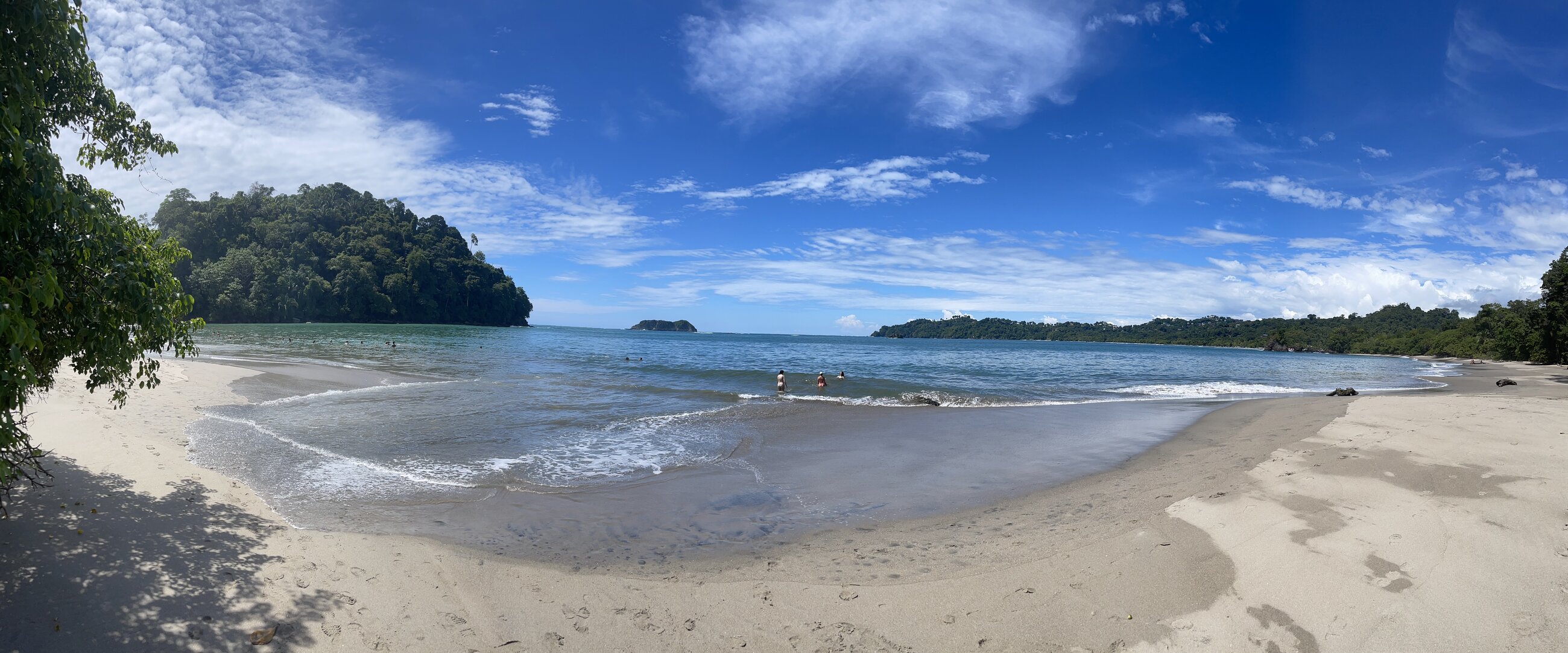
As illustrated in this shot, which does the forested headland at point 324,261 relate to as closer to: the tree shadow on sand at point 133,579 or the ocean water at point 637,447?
the ocean water at point 637,447

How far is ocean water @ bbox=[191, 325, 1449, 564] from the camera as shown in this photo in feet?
24.6

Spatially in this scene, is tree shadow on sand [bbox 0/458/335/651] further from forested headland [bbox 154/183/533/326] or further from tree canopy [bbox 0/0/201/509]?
forested headland [bbox 154/183/533/326]

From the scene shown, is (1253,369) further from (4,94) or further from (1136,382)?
(4,94)

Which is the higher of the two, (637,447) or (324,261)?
(324,261)

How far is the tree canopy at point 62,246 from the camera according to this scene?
350 cm

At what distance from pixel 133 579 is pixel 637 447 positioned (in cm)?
805

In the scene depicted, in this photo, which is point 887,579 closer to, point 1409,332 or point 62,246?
point 62,246

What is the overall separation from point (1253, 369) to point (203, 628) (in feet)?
209

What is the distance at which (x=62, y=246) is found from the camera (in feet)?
14.2

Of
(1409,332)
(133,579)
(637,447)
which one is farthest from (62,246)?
(1409,332)

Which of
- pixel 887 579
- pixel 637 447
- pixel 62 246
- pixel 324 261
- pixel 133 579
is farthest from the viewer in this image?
pixel 324 261

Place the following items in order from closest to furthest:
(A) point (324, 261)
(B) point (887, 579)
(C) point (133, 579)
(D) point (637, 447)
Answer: (C) point (133, 579) → (B) point (887, 579) → (D) point (637, 447) → (A) point (324, 261)

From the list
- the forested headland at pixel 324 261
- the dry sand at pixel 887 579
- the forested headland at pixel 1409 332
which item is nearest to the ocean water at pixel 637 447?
the dry sand at pixel 887 579

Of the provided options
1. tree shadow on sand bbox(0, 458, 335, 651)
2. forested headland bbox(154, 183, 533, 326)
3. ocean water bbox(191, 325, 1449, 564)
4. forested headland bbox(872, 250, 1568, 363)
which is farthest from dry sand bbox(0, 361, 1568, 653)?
forested headland bbox(154, 183, 533, 326)
